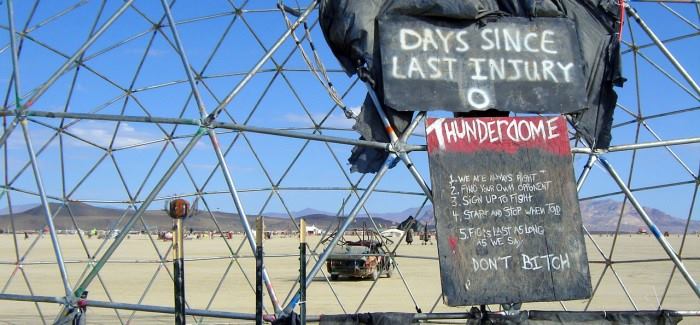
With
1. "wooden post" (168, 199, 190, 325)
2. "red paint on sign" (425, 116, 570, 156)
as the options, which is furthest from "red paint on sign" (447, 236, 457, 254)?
"wooden post" (168, 199, 190, 325)

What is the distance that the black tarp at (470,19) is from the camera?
7.84 m

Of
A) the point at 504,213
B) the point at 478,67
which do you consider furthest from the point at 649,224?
the point at 478,67

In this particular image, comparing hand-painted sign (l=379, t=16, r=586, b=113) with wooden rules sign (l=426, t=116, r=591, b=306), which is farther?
hand-painted sign (l=379, t=16, r=586, b=113)

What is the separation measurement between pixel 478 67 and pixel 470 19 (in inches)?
19.2

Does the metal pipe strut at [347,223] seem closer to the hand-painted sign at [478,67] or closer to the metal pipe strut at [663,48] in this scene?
the hand-painted sign at [478,67]

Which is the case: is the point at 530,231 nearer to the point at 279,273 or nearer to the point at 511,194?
the point at 511,194

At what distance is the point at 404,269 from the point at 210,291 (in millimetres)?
11228

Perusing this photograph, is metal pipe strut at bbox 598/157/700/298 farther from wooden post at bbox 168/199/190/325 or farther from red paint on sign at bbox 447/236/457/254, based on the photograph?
wooden post at bbox 168/199/190/325

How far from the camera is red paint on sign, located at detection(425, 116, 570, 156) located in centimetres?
753

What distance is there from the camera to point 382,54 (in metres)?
7.79

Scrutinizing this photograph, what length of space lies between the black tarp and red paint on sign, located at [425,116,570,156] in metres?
0.40

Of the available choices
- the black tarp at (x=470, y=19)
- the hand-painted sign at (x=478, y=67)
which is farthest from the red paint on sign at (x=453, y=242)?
the hand-painted sign at (x=478, y=67)

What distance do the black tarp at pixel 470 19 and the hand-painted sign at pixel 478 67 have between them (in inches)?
4.6

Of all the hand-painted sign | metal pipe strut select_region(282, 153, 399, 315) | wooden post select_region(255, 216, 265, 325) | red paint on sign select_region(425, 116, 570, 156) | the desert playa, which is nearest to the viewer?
wooden post select_region(255, 216, 265, 325)
